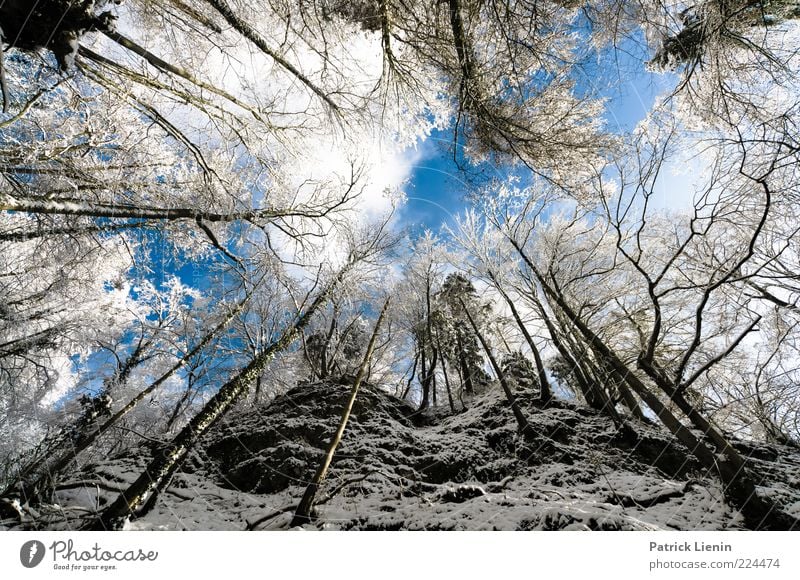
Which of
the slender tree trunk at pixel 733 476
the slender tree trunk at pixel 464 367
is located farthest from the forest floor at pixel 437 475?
the slender tree trunk at pixel 464 367

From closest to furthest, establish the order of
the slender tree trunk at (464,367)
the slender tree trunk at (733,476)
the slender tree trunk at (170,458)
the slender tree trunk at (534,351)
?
the slender tree trunk at (733,476) → the slender tree trunk at (170,458) → the slender tree trunk at (534,351) → the slender tree trunk at (464,367)

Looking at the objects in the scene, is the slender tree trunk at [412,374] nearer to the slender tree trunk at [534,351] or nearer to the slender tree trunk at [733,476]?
the slender tree trunk at [534,351]

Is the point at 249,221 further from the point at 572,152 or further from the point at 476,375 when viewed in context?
the point at 476,375

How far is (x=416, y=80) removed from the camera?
114 inches

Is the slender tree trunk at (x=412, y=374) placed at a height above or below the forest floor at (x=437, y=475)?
above

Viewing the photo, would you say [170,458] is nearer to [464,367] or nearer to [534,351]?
[534,351]

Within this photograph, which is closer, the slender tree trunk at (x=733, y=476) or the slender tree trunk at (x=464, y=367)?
the slender tree trunk at (x=733, y=476)

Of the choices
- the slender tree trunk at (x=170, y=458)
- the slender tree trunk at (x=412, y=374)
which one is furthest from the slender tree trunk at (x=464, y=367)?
the slender tree trunk at (x=170, y=458)

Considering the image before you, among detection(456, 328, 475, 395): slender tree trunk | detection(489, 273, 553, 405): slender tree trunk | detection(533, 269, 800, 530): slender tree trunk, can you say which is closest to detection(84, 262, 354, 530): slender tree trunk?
detection(489, 273, 553, 405): slender tree trunk

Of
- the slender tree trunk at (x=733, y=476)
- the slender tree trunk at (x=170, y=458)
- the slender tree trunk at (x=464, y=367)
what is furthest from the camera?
the slender tree trunk at (x=464, y=367)

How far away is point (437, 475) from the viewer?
14.4 feet

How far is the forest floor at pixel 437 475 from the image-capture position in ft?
8.18

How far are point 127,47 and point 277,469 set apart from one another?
5.04 metres

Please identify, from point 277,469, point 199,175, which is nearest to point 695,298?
point 277,469
